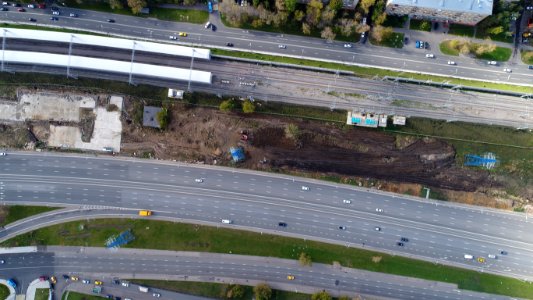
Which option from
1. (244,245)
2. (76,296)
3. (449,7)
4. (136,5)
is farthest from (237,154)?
(449,7)

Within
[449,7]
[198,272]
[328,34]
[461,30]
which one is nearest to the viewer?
[449,7]

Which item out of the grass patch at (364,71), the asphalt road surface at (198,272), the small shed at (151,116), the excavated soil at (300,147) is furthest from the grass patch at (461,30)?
the small shed at (151,116)

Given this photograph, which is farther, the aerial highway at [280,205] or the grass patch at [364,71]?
the grass patch at [364,71]

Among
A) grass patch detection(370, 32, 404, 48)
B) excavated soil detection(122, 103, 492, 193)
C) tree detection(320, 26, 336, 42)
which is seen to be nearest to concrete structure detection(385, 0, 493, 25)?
grass patch detection(370, 32, 404, 48)

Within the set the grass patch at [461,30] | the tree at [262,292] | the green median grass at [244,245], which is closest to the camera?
the tree at [262,292]

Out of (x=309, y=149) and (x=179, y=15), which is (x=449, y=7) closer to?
(x=309, y=149)

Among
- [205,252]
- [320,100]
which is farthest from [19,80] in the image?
[320,100]

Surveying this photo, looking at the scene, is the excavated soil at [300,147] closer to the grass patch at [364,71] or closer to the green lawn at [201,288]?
the grass patch at [364,71]
